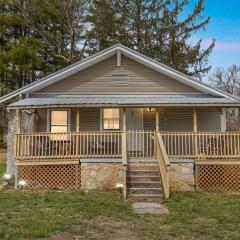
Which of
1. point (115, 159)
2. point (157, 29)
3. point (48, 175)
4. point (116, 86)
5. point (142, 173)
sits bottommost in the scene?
point (48, 175)

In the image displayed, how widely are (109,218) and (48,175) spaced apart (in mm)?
5616

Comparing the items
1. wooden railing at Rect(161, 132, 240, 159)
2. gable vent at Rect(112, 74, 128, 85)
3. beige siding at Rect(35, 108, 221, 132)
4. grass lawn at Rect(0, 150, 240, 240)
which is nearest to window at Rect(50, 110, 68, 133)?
beige siding at Rect(35, 108, 221, 132)

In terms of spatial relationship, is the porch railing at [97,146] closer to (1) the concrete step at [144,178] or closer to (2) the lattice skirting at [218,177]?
(2) the lattice skirting at [218,177]

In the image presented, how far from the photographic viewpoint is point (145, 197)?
423 inches

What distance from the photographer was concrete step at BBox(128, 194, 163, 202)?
10469mm

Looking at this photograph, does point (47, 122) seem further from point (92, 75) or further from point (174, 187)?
point (174, 187)

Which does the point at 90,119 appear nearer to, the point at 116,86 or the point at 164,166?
the point at 116,86

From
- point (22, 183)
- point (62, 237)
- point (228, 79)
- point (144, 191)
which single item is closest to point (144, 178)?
point (144, 191)

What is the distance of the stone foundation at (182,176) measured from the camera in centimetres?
1233

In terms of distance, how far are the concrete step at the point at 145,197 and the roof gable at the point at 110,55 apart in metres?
6.83

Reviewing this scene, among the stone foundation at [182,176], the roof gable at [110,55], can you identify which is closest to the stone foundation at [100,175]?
the stone foundation at [182,176]

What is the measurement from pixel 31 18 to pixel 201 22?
1519 centimetres

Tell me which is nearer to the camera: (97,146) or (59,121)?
(97,146)

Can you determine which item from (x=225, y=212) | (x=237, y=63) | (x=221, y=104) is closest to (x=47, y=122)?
(x=221, y=104)
